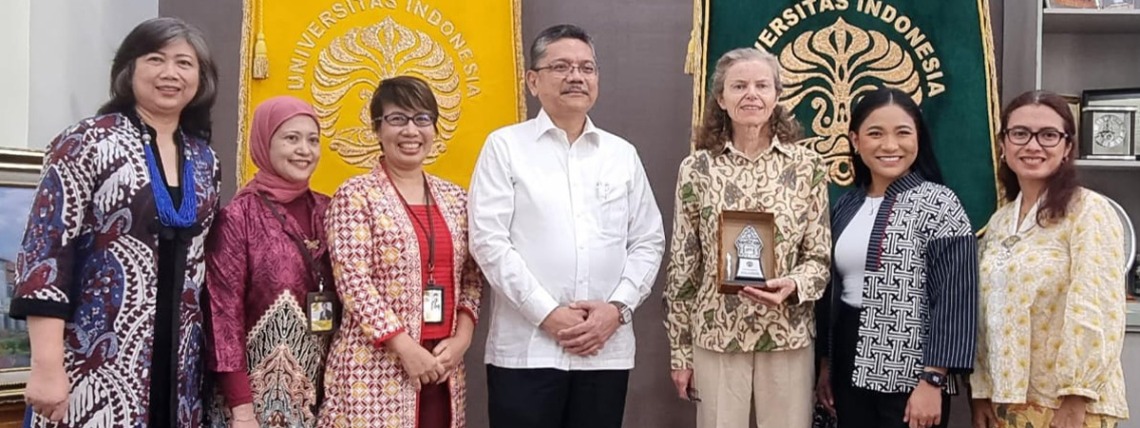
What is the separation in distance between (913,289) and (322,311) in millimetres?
1454

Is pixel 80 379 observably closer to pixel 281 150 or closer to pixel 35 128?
pixel 281 150

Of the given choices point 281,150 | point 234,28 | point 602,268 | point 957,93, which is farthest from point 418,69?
point 957,93

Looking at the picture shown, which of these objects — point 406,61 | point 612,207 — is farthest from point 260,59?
→ point 612,207

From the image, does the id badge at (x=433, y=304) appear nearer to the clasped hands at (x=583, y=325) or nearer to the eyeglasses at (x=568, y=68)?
the clasped hands at (x=583, y=325)

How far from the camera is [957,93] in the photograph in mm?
3057

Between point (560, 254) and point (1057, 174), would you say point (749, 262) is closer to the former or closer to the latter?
point (560, 254)

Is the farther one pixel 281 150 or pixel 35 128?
pixel 35 128

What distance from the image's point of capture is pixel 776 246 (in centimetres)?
240

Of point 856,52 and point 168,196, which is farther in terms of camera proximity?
point 856,52

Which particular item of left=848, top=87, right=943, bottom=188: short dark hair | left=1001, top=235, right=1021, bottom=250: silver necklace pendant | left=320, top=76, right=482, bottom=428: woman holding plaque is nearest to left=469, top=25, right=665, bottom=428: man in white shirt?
left=320, top=76, right=482, bottom=428: woman holding plaque

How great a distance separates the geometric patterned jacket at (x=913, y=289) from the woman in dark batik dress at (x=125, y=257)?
1617 mm

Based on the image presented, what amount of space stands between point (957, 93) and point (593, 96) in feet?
4.37

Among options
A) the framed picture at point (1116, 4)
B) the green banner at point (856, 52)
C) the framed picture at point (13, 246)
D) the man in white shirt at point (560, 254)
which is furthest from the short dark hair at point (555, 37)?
the framed picture at point (1116, 4)

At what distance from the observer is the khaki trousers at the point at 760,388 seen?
7.86 feet
